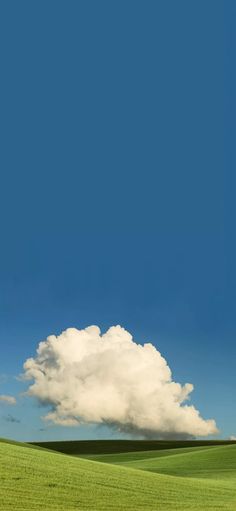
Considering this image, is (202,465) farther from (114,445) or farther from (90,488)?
(114,445)

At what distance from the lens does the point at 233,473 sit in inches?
1422

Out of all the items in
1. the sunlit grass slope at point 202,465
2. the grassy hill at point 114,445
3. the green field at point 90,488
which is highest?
the grassy hill at point 114,445

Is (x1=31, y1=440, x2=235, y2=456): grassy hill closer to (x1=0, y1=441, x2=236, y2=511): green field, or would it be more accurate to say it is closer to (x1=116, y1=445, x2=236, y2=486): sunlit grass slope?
(x1=116, y1=445, x2=236, y2=486): sunlit grass slope

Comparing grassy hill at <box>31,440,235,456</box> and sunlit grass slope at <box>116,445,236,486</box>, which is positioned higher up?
grassy hill at <box>31,440,235,456</box>

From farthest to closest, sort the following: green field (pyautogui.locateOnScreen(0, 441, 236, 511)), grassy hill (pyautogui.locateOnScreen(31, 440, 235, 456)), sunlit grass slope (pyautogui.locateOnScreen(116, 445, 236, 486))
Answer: grassy hill (pyautogui.locateOnScreen(31, 440, 235, 456))
sunlit grass slope (pyautogui.locateOnScreen(116, 445, 236, 486))
green field (pyautogui.locateOnScreen(0, 441, 236, 511))

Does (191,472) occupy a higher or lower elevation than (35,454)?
higher

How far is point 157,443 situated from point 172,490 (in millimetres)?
70918

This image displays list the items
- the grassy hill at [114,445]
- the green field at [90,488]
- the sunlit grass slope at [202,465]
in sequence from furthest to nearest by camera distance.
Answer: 1. the grassy hill at [114,445]
2. the sunlit grass slope at [202,465]
3. the green field at [90,488]

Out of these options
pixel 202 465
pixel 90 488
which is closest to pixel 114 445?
pixel 202 465

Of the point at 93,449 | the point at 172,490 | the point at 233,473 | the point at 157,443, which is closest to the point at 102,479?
the point at 172,490

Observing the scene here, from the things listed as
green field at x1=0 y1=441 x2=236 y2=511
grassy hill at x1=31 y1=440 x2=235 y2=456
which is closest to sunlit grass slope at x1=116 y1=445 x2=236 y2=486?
green field at x1=0 y1=441 x2=236 y2=511

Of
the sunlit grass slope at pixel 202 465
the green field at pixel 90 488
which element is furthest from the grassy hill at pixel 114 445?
the green field at pixel 90 488

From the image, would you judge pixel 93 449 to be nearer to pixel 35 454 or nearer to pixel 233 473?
pixel 233 473

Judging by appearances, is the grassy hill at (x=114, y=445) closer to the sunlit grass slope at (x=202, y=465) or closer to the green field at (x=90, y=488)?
the sunlit grass slope at (x=202, y=465)
